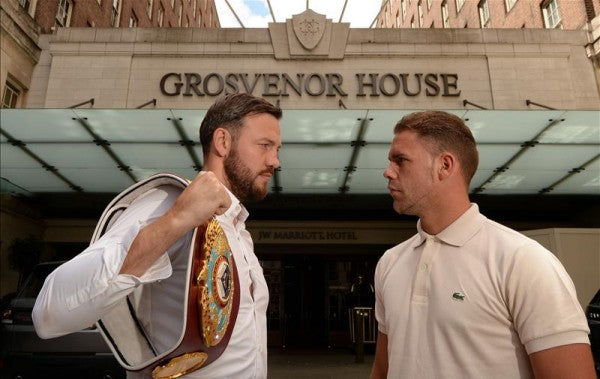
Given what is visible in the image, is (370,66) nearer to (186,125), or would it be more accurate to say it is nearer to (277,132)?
(186,125)

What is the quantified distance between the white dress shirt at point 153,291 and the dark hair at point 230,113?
1.21ft

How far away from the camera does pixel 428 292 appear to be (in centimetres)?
167

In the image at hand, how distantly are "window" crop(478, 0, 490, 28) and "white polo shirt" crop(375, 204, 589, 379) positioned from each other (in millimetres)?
26733

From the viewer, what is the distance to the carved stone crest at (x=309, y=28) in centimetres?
1166

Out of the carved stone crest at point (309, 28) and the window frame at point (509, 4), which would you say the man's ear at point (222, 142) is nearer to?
the carved stone crest at point (309, 28)

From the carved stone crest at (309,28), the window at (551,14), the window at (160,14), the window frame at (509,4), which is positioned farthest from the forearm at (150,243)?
the window at (160,14)

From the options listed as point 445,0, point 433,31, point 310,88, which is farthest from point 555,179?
point 445,0

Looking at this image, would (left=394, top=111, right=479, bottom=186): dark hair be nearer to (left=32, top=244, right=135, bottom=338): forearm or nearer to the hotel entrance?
(left=32, top=244, right=135, bottom=338): forearm

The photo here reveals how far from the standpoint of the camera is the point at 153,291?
137 cm

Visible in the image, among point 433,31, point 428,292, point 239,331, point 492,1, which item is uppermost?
point 492,1

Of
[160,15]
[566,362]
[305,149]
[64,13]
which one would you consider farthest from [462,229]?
[160,15]

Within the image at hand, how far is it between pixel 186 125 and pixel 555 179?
1103 cm

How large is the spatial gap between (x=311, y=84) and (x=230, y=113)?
10.0m

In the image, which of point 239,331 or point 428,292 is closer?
point 239,331
